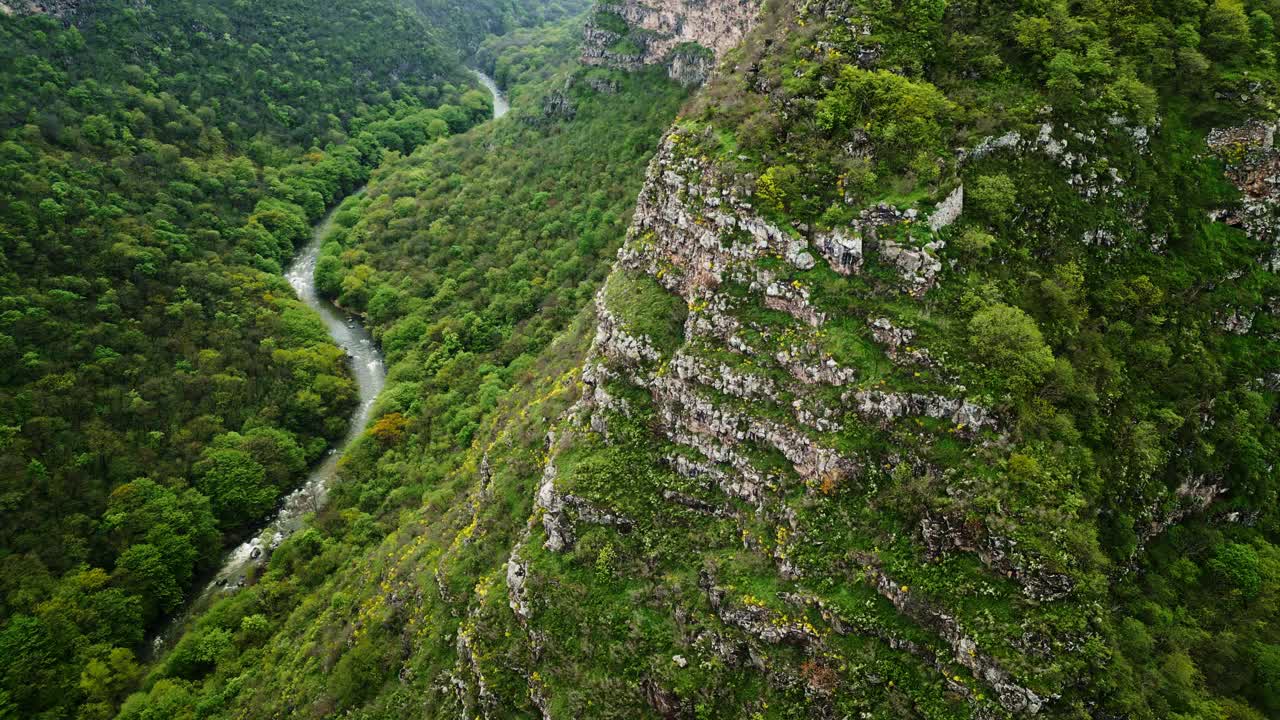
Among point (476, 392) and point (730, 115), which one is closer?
point (730, 115)

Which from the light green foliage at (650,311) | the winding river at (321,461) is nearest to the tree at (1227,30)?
the light green foliage at (650,311)

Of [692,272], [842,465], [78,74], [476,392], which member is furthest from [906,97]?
[78,74]

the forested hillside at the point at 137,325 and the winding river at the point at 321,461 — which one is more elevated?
the forested hillside at the point at 137,325

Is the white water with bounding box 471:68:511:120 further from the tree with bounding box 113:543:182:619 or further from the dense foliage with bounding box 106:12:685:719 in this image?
the tree with bounding box 113:543:182:619

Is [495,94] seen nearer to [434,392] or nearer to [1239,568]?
[434,392]

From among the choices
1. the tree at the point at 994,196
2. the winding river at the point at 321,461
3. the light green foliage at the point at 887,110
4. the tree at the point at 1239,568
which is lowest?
the tree at the point at 1239,568

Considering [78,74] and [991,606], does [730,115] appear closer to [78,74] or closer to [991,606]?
[991,606]

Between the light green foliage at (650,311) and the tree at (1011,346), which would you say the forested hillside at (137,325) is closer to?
the light green foliage at (650,311)
